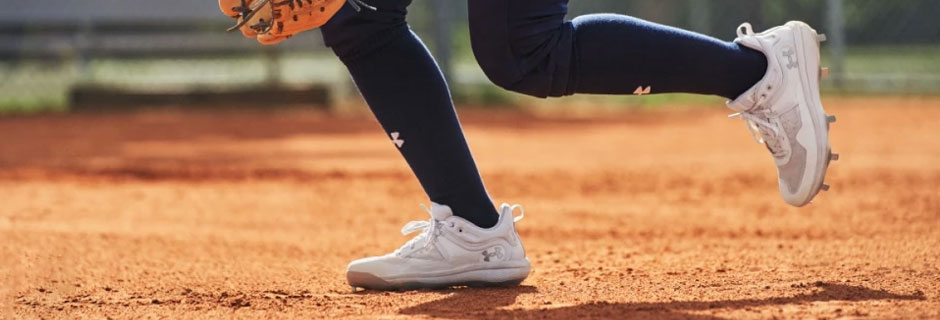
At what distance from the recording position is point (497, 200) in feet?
15.5

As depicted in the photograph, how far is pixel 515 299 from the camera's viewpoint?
2488 millimetres

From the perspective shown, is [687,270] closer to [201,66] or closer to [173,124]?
[173,124]

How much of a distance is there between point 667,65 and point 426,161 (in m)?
0.54

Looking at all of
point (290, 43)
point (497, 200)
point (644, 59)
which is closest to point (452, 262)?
point (644, 59)

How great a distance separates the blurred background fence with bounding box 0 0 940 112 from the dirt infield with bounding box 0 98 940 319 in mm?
2369

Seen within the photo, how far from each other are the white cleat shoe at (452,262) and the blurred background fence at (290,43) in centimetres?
756

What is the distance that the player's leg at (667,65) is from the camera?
2412 mm

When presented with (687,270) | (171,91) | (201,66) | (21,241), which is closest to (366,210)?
(21,241)

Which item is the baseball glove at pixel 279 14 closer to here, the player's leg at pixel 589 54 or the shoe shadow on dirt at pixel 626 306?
the player's leg at pixel 589 54

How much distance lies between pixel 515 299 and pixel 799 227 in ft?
5.00

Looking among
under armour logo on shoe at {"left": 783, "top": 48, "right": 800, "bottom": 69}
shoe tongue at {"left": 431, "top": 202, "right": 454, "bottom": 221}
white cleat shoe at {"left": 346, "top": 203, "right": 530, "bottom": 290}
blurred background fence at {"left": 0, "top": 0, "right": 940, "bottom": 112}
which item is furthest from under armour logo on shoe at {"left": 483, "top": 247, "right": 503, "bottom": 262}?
blurred background fence at {"left": 0, "top": 0, "right": 940, "bottom": 112}

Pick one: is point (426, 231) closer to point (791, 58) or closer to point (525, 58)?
point (525, 58)

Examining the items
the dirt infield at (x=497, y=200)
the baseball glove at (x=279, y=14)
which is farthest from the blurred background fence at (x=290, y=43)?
the baseball glove at (x=279, y=14)

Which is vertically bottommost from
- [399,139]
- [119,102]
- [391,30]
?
[119,102]
